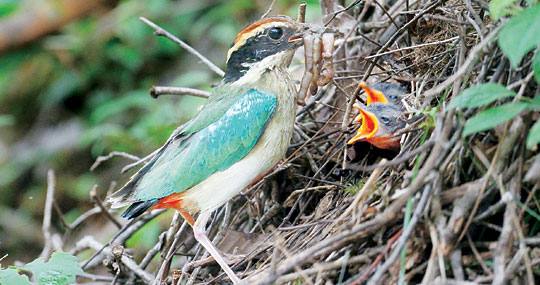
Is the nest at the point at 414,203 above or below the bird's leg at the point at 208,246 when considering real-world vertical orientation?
above

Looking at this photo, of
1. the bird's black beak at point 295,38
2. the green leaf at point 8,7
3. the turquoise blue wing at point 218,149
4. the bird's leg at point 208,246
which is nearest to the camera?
the bird's leg at point 208,246

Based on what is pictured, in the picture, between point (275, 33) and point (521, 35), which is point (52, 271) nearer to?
point (275, 33)

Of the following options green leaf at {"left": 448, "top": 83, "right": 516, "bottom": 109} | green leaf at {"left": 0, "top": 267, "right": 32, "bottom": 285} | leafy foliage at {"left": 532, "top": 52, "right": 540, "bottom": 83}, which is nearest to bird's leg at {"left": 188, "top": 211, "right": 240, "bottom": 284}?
green leaf at {"left": 0, "top": 267, "right": 32, "bottom": 285}

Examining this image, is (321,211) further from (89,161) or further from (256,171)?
(89,161)

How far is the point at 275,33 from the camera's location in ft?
12.6

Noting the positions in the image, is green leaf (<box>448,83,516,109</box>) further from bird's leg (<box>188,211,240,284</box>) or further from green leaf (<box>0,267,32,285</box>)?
green leaf (<box>0,267,32,285</box>)

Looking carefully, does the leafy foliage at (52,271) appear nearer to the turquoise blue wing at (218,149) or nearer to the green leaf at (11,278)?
the green leaf at (11,278)

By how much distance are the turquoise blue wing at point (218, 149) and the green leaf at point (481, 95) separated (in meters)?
Result: 1.55

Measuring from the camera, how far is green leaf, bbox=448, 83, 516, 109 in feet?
7.61

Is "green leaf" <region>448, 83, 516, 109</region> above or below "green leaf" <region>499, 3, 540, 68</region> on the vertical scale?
below

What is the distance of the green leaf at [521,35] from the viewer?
2.14 metres

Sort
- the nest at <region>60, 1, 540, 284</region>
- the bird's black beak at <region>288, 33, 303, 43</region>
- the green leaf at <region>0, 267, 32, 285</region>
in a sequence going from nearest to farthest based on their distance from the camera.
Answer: the nest at <region>60, 1, 540, 284</region>, the green leaf at <region>0, 267, 32, 285</region>, the bird's black beak at <region>288, 33, 303, 43</region>

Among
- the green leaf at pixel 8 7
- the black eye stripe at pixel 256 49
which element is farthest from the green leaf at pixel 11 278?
the green leaf at pixel 8 7

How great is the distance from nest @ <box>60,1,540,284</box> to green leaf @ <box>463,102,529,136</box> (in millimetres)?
210
